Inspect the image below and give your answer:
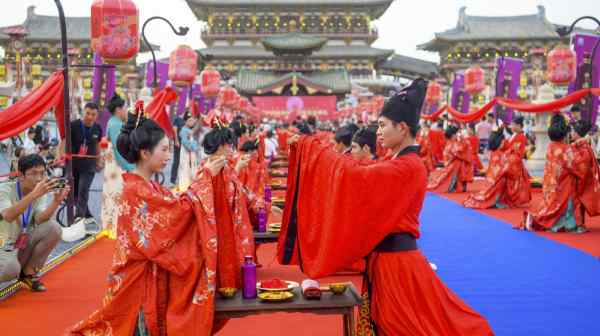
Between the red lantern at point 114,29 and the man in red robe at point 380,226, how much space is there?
196 inches

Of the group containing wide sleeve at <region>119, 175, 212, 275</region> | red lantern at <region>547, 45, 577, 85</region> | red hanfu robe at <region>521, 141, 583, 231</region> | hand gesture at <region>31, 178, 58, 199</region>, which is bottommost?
red hanfu robe at <region>521, 141, 583, 231</region>

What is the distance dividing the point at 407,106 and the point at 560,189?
531 cm

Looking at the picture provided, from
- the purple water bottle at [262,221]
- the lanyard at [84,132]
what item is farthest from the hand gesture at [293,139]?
the lanyard at [84,132]

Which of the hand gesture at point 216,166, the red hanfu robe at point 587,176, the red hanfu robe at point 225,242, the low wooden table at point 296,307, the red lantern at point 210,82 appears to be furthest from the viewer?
the red lantern at point 210,82

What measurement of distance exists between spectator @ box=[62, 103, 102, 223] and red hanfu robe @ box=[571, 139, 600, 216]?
5727 mm

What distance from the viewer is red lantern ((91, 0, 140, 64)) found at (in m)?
7.21

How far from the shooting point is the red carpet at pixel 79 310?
157 inches

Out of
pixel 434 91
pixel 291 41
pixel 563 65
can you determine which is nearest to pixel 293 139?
pixel 563 65

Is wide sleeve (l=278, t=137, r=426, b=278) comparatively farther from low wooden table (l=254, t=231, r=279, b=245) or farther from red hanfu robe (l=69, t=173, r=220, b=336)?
low wooden table (l=254, t=231, r=279, b=245)

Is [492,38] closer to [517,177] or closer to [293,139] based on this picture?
[517,177]

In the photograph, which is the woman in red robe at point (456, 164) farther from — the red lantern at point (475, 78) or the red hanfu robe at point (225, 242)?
the red hanfu robe at point (225, 242)

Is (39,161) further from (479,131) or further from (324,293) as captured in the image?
(479,131)

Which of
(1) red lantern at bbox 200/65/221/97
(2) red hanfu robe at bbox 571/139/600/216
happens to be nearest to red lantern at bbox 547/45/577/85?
(2) red hanfu robe at bbox 571/139/600/216

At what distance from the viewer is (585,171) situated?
293 inches
